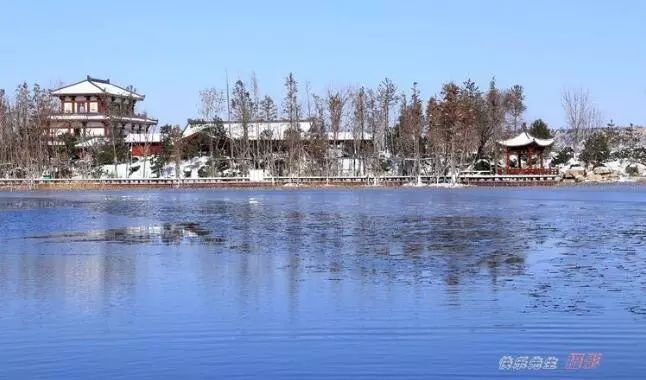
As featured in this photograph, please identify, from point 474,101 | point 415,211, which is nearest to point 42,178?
point 474,101

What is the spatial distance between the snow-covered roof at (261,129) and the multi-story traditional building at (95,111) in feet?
21.5

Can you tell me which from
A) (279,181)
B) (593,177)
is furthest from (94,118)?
(593,177)

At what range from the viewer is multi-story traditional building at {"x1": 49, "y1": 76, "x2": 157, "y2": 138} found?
63.1 m

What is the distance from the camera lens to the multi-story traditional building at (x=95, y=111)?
6309cm

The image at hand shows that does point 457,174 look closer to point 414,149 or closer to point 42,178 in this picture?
point 414,149

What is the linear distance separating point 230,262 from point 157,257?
5.26 ft

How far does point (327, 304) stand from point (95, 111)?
60560mm

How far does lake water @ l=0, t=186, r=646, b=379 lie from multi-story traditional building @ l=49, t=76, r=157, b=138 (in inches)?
1818

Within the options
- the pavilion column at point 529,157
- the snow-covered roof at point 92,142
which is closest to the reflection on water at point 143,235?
the pavilion column at point 529,157

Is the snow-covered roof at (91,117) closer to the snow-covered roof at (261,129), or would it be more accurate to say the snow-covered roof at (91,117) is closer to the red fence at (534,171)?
Result: the snow-covered roof at (261,129)

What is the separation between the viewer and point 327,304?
350 inches

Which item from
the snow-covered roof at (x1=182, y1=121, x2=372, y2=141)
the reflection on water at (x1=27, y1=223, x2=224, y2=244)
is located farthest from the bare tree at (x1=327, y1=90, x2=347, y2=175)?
the reflection on water at (x1=27, y1=223, x2=224, y2=244)

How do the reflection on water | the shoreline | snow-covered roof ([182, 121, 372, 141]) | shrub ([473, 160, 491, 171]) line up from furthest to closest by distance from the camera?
snow-covered roof ([182, 121, 372, 141]), shrub ([473, 160, 491, 171]), the shoreline, the reflection on water

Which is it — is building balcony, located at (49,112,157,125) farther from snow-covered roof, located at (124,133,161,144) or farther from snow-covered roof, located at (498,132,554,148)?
snow-covered roof, located at (498,132,554,148)
